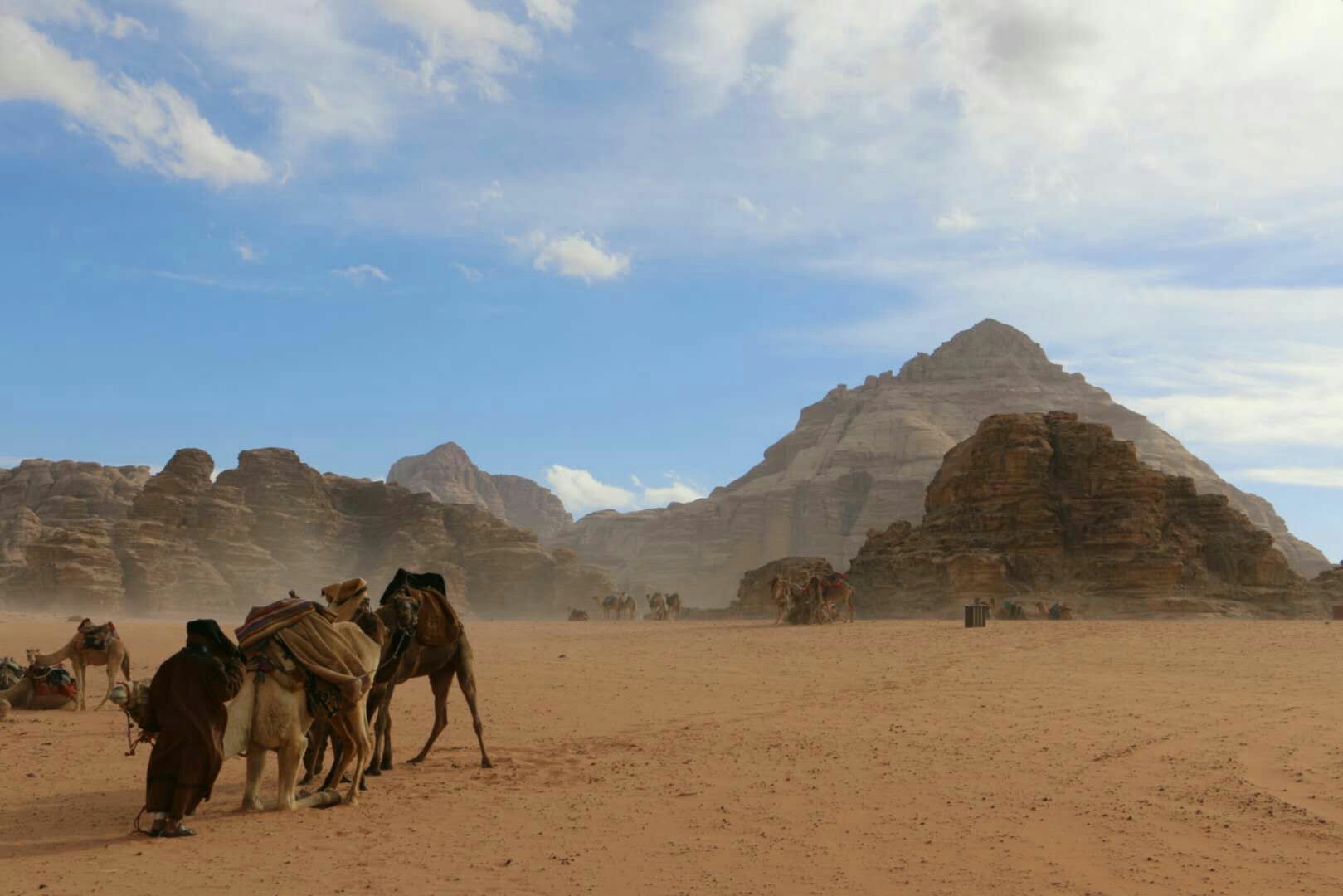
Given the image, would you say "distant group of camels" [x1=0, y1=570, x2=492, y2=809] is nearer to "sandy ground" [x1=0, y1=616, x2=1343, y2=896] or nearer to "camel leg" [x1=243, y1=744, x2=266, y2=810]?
"camel leg" [x1=243, y1=744, x2=266, y2=810]

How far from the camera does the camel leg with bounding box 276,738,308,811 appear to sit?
323 inches

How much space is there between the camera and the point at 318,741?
9312mm

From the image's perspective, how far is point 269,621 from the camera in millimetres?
8266

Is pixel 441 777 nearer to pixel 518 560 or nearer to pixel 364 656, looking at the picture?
pixel 364 656

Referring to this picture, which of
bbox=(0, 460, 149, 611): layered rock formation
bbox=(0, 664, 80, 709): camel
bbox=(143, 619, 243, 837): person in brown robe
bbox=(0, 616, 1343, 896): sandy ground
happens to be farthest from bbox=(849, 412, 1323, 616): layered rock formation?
bbox=(0, 460, 149, 611): layered rock formation

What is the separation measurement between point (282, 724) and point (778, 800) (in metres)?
4.18

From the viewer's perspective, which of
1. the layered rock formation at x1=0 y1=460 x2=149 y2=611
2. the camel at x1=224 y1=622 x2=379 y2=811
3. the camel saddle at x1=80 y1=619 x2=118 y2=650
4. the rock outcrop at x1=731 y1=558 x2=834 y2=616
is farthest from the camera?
the layered rock formation at x1=0 y1=460 x2=149 y2=611

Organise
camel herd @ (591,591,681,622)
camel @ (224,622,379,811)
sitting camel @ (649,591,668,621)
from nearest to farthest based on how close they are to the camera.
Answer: camel @ (224,622,379,811)
sitting camel @ (649,591,668,621)
camel herd @ (591,591,681,622)

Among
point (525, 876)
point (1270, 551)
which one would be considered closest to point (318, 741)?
point (525, 876)

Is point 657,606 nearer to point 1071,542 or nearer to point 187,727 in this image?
point 1071,542

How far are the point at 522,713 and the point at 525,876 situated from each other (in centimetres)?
832

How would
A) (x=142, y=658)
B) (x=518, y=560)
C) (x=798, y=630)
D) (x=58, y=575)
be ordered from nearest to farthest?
(x=142, y=658) < (x=798, y=630) < (x=58, y=575) < (x=518, y=560)

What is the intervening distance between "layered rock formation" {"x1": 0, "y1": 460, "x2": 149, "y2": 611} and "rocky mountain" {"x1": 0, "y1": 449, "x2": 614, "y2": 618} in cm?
13

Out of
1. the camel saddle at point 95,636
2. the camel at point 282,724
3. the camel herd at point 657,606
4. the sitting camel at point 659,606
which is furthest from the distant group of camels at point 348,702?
the sitting camel at point 659,606
